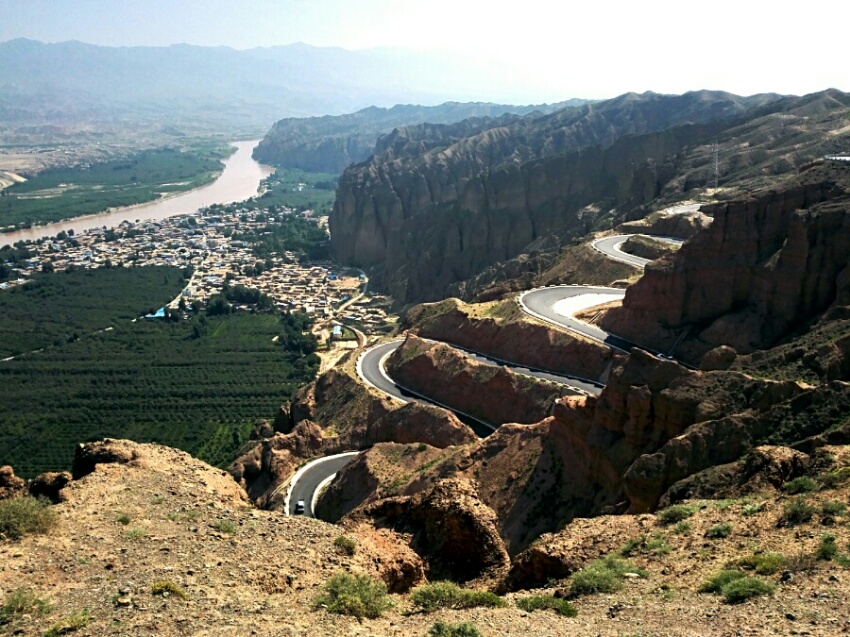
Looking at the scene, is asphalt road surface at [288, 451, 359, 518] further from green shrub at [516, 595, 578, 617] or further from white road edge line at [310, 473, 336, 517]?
green shrub at [516, 595, 578, 617]

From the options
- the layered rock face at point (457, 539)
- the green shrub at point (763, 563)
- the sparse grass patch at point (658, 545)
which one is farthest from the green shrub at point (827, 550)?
the layered rock face at point (457, 539)

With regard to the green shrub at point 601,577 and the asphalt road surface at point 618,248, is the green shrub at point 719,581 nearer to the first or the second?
the green shrub at point 601,577

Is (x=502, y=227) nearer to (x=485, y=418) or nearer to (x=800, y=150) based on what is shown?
(x=800, y=150)

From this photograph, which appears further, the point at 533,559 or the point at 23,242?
the point at 23,242

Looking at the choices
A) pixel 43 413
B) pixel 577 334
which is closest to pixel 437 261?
pixel 43 413

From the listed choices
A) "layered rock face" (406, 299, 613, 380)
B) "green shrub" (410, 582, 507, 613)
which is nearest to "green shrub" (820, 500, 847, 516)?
"green shrub" (410, 582, 507, 613)

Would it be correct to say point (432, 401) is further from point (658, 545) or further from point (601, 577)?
point (601, 577)
